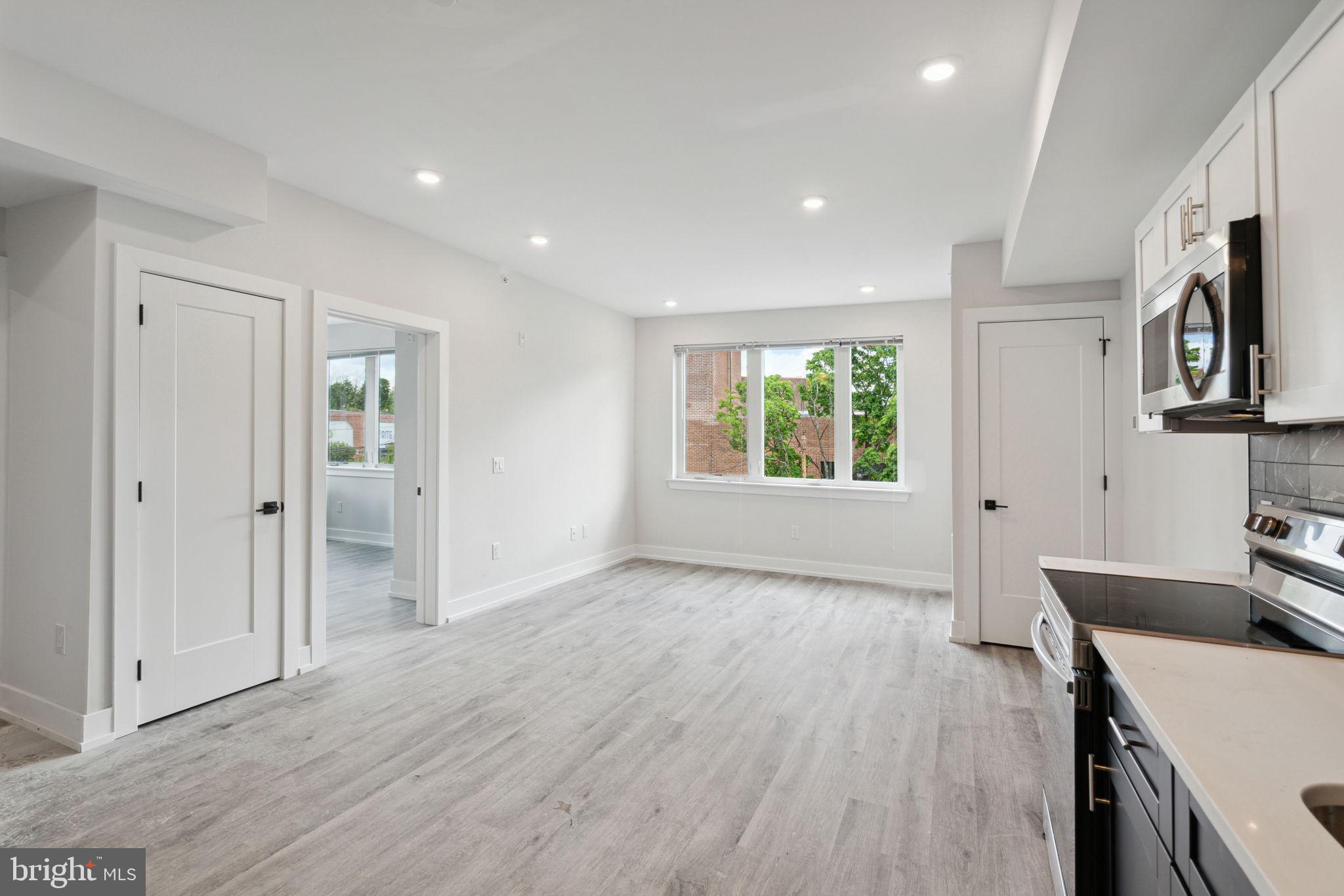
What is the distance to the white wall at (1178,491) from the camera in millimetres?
2316

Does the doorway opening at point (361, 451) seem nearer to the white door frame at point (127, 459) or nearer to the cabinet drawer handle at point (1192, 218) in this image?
the white door frame at point (127, 459)

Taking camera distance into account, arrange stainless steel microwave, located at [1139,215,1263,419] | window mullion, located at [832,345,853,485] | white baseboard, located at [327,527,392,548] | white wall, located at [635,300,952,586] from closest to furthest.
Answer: stainless steel microwave, located at [1139,215,1263,419] < white wall, located at [635,300,952,586] < window mullion, located at [832,345,853,485] < white baseboard, located at [327,527,392,548]

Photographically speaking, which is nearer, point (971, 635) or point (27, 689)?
point (27, 689)

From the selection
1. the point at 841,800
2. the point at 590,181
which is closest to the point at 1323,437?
the point at 841,800

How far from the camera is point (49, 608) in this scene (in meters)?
2.80

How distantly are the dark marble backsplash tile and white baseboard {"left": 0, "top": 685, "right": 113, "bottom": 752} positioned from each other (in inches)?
170

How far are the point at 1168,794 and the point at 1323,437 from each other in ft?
4.30

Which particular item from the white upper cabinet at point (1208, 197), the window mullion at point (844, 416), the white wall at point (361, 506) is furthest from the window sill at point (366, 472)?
the white upper cabinet at point (1208, 197)

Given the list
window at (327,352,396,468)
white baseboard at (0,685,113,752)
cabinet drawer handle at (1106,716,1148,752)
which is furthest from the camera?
window at (327,352,396,468)

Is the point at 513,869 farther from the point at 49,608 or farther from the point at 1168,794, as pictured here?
the point at 49,608

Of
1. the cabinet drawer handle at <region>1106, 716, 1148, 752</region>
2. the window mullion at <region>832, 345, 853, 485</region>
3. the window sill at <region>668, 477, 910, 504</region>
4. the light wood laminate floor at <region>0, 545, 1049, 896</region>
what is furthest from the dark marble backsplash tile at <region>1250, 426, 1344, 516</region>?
the window mullion at <region>832, 345, 853, 485</region>

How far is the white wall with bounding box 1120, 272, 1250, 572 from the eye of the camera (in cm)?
232

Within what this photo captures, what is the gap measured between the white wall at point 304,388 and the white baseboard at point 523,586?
0.18 ft

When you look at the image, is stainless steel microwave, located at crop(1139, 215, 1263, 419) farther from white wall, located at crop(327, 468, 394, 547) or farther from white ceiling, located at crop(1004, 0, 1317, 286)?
white wall, located at crop(327, 468, 394, 547)
